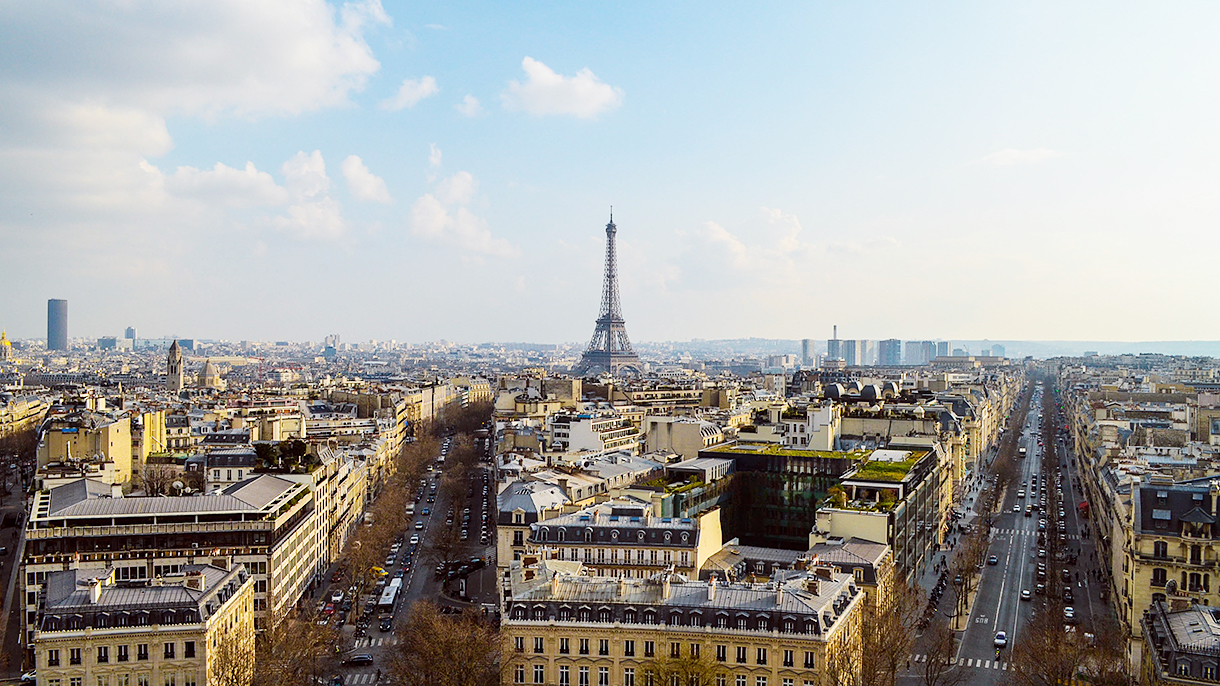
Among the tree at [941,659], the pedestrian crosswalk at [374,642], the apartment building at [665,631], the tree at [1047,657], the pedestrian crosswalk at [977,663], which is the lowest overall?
the pedestrian crosswalk at [977,663]

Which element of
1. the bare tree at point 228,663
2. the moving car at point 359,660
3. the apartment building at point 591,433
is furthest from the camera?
the apartment building at point 591,433

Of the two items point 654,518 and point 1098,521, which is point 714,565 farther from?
point 1098,521

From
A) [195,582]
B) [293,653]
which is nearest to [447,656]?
[293,653]

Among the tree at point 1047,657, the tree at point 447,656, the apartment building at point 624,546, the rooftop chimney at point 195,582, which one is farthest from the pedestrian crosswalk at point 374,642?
the tree at point 1047,657

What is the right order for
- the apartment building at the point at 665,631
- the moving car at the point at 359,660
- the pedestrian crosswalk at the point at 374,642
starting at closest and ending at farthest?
the apartment building at the point at 665,631 → the moving car at the point at 359,660 → the pedestrian crosswalk at the point at 374,642

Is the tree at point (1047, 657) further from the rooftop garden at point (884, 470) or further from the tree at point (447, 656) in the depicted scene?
the tree at point (447, 656)

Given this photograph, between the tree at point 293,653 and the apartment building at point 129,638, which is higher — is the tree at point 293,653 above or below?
below

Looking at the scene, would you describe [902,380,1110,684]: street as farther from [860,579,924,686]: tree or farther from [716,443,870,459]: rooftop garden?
[716,443,870,459]: rooftop garden

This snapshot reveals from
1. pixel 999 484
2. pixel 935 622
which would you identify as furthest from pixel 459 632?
pixel 999 484
